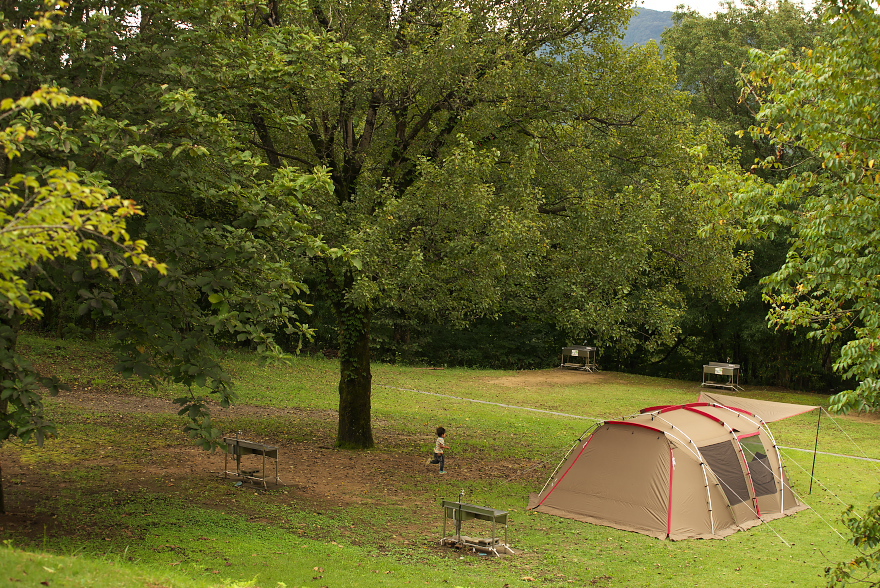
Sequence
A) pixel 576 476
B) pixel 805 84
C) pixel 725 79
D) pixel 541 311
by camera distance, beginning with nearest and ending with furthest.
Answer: pixel 805 84 < pixel 576 476 < pixel 541 311 < pixel 725 79

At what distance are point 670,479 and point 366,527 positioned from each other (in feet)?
16.3

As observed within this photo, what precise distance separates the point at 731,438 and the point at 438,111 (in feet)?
27.1

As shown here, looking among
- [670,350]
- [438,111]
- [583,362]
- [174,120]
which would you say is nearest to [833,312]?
[174,120]

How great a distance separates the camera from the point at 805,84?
8.31 meters

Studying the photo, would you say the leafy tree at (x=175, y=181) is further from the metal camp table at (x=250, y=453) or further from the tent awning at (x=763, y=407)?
the tent awning at (x=763, y=407)

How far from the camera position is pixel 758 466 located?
13.5 m

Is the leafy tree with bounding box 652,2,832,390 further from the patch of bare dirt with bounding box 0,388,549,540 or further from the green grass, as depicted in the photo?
the patch of bare dirt with bounding box 0,388,549,540

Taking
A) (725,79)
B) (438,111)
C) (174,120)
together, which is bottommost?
(174,120)

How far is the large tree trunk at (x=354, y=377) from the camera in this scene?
15102mm

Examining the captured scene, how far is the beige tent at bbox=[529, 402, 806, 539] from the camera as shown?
1220cm

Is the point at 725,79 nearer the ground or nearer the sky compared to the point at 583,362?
nearer the sky

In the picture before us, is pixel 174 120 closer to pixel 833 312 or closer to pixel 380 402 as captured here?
pixel 833 312

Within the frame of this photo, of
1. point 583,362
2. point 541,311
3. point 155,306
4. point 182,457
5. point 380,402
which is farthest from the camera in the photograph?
point 583,362

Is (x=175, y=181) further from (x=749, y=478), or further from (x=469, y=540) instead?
(x=749, y=478)
